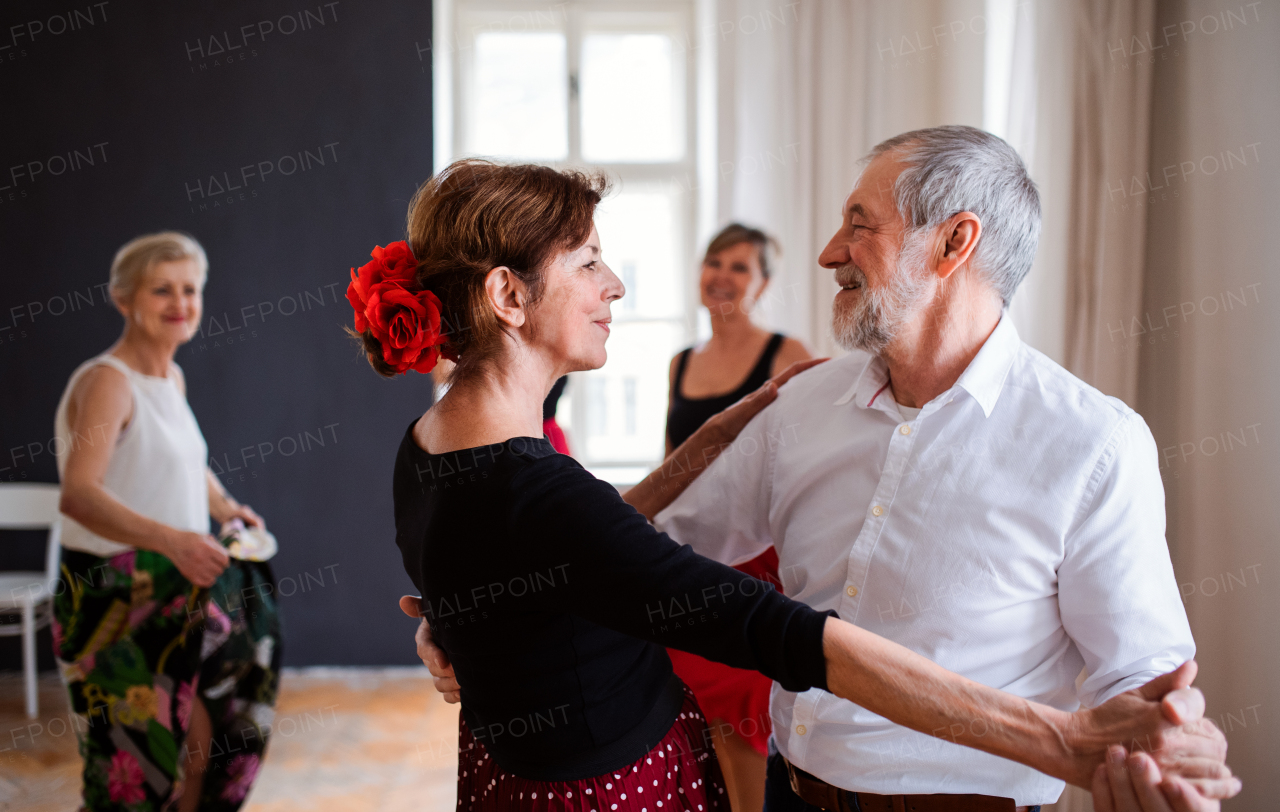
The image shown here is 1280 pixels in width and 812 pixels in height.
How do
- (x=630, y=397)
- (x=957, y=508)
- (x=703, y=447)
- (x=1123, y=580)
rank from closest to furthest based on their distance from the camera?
(x=1123, y=580), (x=957, y=508), (x=703, y=447), (x=630, y=397)

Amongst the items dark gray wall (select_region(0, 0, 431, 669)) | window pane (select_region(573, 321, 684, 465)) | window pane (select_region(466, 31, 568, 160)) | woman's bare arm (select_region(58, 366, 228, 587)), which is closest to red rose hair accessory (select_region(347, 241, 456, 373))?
woman's bare arm (select_region(58, 366, 228, 587))

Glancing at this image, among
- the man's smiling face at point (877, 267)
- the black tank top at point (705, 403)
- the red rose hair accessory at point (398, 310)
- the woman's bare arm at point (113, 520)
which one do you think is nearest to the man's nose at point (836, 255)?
the man's smiling face at point (877, 267)

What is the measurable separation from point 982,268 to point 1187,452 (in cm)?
116

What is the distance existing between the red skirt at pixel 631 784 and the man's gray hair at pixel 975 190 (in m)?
0.83

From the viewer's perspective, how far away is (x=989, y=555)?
1.13 m

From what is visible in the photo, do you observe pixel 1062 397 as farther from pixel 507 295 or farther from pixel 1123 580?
pixel 507 295

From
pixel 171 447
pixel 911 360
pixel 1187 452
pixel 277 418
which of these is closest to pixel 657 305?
pixel 277 418

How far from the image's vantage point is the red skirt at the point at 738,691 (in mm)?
1746

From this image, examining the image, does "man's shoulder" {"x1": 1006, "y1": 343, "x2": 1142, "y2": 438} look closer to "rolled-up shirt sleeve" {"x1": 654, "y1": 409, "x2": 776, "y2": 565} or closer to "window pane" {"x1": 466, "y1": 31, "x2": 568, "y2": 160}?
"rolled-up shirt sleeve" {"x1": 654, "y1": 409, "x2": 776, "y2": 565}

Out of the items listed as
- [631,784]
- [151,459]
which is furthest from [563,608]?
[151,459]

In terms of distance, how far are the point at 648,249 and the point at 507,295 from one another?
3456 mm

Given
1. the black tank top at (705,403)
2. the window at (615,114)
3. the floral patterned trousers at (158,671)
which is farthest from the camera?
the window at (615,114)

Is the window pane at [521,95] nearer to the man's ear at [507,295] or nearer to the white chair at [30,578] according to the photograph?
the white chair at [30,578]

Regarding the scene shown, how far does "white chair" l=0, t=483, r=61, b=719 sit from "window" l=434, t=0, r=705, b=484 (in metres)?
2.61
